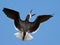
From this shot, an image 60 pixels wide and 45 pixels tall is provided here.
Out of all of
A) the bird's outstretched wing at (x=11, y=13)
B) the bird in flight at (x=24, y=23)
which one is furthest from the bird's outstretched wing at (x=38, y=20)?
the bird's outstretched wing at (x=11, y=13)

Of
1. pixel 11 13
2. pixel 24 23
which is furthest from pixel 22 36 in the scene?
pixel 11 13

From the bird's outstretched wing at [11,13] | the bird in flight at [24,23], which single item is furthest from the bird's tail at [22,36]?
the bird's outstretched wing at [11,13]

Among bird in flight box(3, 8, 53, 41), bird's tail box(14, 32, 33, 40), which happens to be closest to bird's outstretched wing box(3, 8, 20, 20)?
bird in flight box(3, 8, 53, 41)

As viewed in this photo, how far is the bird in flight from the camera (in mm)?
2090

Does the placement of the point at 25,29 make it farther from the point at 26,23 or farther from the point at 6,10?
the point at 6,10

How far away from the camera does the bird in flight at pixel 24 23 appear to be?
2.09 metres

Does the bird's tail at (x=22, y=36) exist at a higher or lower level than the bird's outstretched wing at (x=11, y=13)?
lower

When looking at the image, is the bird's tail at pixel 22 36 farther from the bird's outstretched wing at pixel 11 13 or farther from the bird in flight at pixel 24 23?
the bird's outstretched wing at pixel 11 13

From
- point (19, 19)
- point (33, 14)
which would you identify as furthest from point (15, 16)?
point (33, 14)

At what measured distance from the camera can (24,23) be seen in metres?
2.10

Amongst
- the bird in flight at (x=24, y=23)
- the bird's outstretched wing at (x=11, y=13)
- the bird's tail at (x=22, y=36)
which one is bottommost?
the bird's tail at (x=22, y=36)

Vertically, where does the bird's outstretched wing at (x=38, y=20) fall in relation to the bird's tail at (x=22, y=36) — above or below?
above

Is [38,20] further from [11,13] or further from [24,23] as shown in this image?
[11,13]

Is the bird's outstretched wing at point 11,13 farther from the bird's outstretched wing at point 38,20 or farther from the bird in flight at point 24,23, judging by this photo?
the bird's outstretched wing at point 38,20
